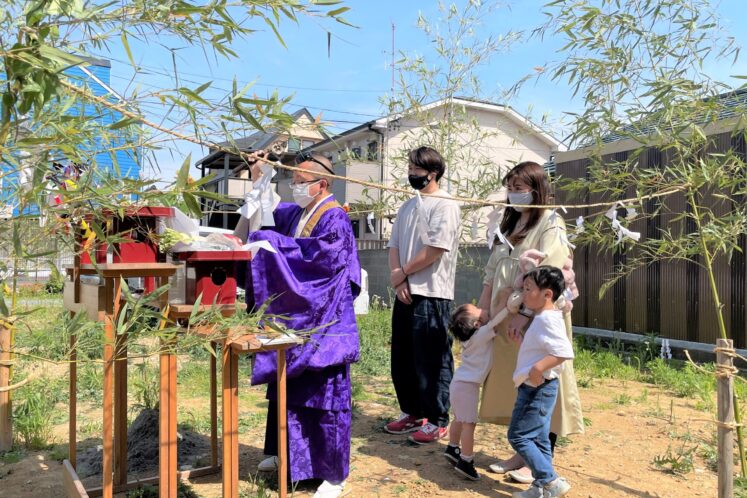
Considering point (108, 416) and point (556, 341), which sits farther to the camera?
point (556, 341)

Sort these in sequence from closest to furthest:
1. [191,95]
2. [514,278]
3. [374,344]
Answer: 1. [191,95]
2. [514,278]
3. [374,344]

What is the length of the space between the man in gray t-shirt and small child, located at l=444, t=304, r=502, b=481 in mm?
437

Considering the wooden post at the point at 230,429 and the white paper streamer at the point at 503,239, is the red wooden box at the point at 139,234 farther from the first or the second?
the white paper streamer at the point at 503,239

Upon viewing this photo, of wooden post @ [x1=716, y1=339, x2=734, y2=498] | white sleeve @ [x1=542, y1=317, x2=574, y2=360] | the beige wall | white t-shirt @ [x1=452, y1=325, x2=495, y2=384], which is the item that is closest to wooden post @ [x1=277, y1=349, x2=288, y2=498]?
white t-shirt @ [x1=452, y1=325, x2=495, y2=384]

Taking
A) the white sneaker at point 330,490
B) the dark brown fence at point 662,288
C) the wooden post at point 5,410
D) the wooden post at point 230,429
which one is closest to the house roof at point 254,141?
the wooden post at point 230,429

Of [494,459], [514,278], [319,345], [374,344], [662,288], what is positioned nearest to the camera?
[319,345]

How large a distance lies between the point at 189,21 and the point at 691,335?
6.56 meters

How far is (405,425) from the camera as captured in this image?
3.86 m

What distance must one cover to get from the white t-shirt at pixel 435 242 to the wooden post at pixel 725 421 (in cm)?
160

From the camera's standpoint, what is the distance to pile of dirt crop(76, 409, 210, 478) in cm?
325

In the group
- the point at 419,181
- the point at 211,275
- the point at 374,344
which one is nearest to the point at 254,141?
the point at 211,275

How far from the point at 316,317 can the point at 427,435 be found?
1.42 metres

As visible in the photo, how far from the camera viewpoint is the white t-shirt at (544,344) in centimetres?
254

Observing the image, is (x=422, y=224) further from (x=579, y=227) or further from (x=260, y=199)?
(x=260, y=199)
